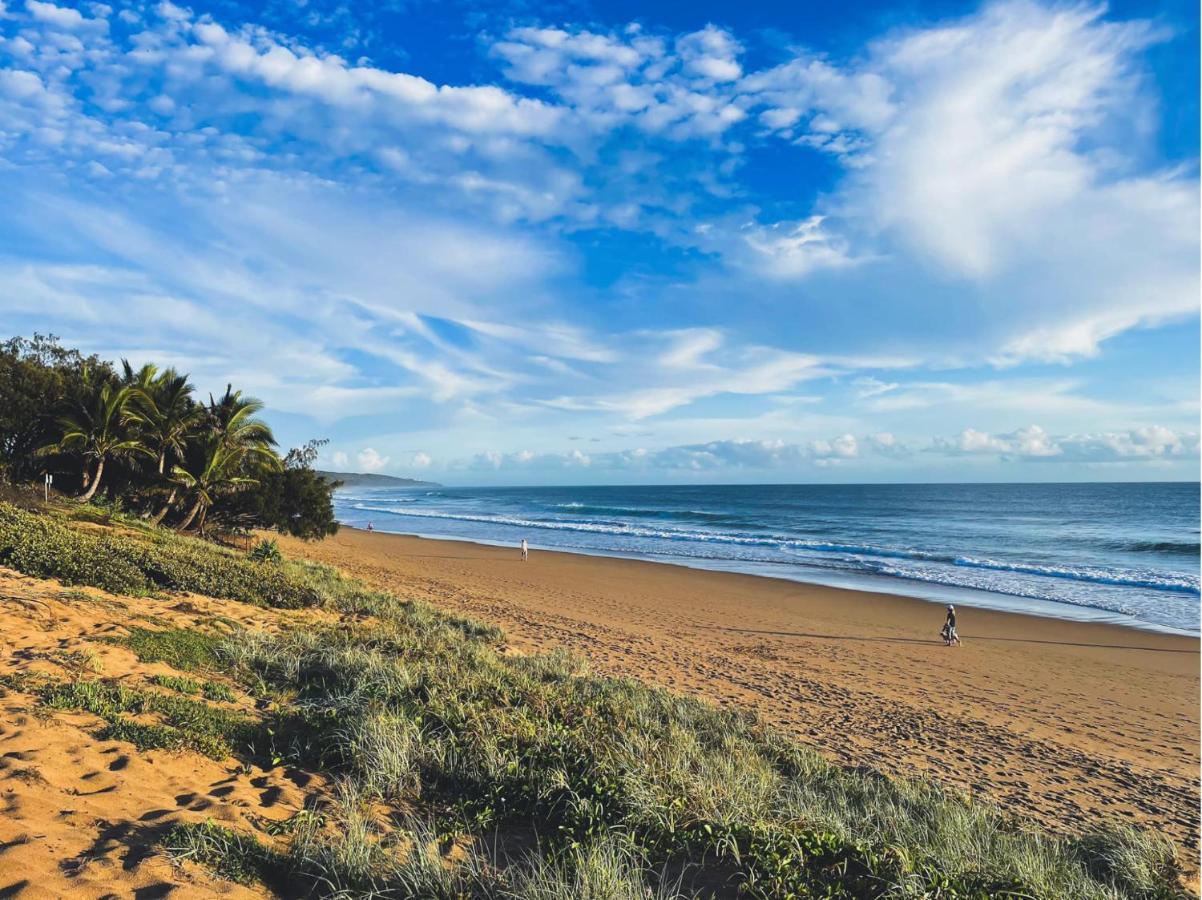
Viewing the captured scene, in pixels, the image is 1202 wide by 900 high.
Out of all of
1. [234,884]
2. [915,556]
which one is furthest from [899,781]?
[915,556]

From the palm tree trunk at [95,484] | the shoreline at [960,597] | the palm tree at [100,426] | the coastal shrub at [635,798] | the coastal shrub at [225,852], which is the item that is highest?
the palm tree at [100,426]

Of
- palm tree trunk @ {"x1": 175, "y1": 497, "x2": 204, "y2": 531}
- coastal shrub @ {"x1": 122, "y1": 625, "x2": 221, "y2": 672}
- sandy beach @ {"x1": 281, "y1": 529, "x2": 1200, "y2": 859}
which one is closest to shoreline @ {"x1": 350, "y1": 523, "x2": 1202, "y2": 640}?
sandy beach @ {"x1": 281, "y1": 529, "x2": 1200, "y2": 859}

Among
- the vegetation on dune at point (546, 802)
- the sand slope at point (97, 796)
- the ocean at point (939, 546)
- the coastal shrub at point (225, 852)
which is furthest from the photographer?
the ocean at point (939, 546)

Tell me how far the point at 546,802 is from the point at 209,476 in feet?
60.4

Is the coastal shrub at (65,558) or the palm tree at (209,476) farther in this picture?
the palm tree at (209,476)

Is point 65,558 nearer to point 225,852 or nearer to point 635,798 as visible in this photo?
point 225,852

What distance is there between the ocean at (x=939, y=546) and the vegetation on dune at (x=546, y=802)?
18727mm

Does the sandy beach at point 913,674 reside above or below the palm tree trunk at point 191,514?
below

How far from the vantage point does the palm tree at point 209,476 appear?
62.7 feet

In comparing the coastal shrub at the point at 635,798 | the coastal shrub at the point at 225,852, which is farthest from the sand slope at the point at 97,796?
the coastal shrub at the point at 635,798

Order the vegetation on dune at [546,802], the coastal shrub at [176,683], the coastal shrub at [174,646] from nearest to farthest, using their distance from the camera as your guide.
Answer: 1. the vegetation on dune at [546,802]
2. the coastal shrub at [176,683]
3. the coastal shrub at [174,646]

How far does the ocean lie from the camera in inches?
931

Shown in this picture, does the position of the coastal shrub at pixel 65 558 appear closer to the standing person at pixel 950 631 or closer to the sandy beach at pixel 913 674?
the sandy beach at pixel 913 674

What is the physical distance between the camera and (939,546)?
38000mm
